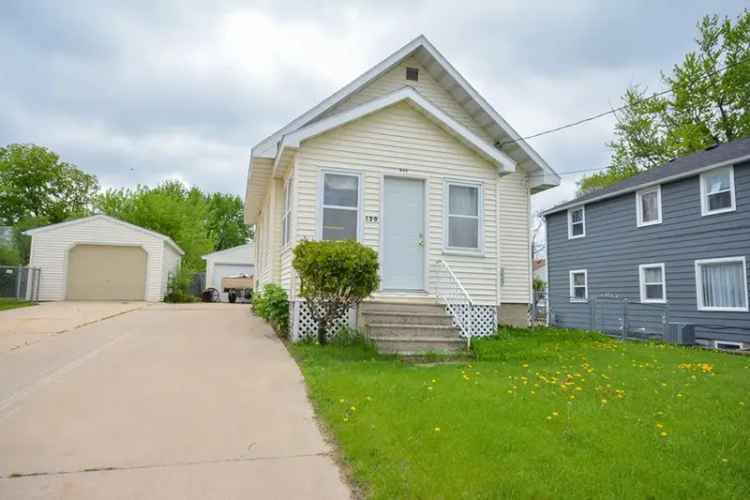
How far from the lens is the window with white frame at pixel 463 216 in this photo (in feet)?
31.2

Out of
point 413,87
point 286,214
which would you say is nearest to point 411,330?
point 286,214

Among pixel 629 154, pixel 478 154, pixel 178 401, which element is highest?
pixel 629 154

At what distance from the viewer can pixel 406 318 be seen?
8.24m

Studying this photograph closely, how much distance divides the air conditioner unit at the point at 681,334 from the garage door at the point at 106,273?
20.0m

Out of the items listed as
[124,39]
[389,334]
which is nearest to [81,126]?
[124,39]

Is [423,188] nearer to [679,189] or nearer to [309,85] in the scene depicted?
[309,85]

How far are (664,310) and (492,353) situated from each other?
32.9 ft

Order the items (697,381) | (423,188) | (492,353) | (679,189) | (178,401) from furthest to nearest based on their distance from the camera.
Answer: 1. (679,189)
2. (423,188)
3. (492,353)
4. (697,381)
5. (178,401)

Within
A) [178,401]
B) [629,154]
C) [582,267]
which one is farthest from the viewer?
[629,154]

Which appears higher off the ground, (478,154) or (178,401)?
(478,154)

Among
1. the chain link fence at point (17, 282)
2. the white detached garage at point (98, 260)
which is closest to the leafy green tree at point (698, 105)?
the white detached garage at point (98, 260)

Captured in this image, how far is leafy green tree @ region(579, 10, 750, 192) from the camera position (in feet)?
76.1

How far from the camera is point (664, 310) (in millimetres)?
14773

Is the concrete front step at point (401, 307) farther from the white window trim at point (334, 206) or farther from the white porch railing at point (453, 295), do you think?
the white window trim at point (334, 206)
